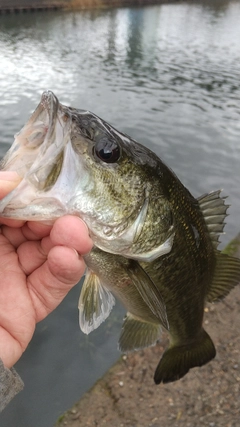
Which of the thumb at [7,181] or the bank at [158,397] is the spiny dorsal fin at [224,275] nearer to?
the bank at [158,397]

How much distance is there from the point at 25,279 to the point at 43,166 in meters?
0.69

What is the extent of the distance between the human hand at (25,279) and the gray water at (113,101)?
6.24ft

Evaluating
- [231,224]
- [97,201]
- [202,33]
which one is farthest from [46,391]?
[202,33]

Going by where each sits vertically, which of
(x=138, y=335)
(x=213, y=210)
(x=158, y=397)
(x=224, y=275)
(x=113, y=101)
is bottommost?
(x=113, y=101)

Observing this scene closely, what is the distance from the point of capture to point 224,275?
241cm

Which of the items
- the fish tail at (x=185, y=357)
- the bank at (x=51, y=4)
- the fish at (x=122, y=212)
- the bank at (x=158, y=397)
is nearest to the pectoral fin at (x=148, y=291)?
the fish at (x=122, y=212)

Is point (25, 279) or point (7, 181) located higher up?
point (7, 181)

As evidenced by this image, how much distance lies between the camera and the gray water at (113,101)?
3.76m

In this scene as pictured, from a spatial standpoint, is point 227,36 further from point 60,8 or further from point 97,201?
point 97,201

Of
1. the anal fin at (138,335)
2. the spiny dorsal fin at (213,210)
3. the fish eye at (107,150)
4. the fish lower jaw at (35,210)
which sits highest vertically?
the fish eye at (107,150)

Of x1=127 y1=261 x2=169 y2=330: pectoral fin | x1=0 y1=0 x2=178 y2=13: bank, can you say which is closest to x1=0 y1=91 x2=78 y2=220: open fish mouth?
x1=127 y1=261 x2=169 y2=330: pectoral fin

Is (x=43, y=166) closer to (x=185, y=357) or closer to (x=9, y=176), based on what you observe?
(x=9, y=176)

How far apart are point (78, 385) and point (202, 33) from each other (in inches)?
1171

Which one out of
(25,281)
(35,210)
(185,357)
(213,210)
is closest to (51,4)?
(213,210)
